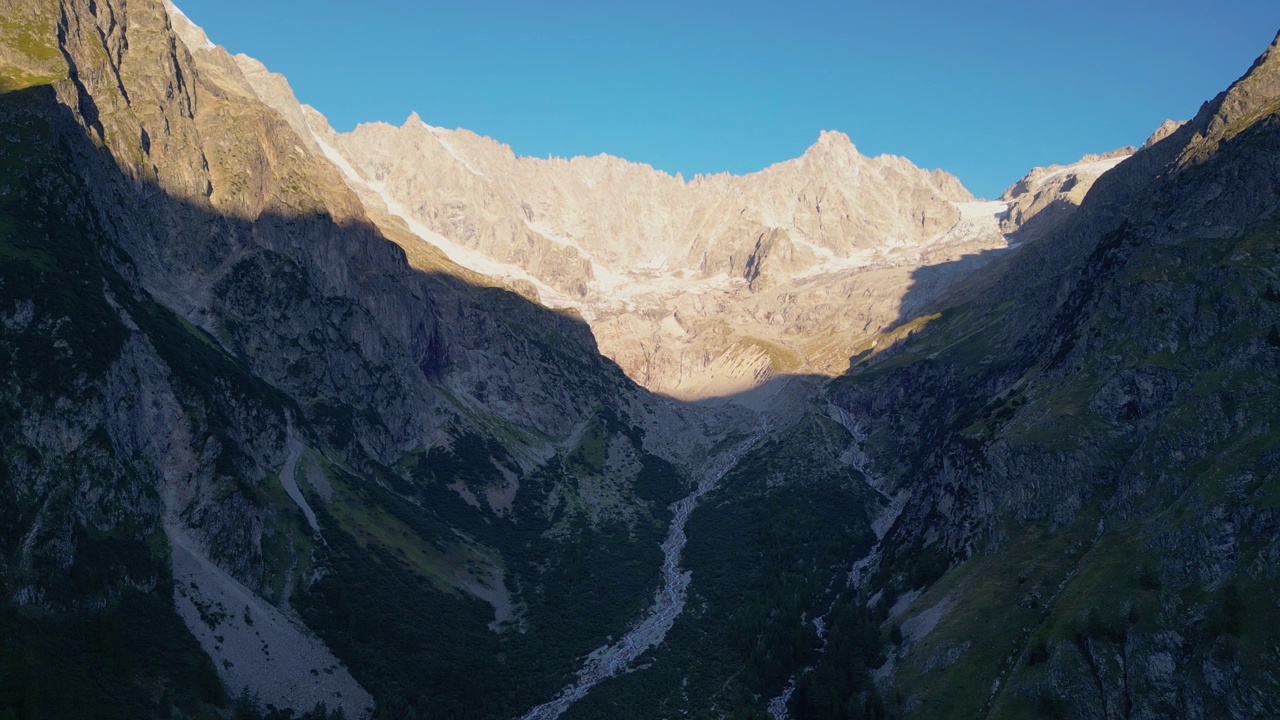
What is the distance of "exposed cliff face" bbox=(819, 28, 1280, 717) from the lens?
97.2 metres

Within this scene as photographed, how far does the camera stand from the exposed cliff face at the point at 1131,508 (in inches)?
3826

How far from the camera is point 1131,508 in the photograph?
123750 mm

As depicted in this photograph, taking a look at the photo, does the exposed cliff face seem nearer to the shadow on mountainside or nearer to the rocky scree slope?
the shadow on mountainside

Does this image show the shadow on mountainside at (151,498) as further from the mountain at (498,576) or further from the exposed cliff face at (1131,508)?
the exposed cliff face at (1131,508)

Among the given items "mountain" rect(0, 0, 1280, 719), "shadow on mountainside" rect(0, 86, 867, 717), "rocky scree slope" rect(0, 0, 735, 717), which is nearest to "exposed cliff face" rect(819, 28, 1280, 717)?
"mountain" rect(0, 0, 1280, 719)

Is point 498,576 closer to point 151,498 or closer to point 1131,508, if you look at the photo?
point 151,498

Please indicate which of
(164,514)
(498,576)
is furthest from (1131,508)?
(164,514)

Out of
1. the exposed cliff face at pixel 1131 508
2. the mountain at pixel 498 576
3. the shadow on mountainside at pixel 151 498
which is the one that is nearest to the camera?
the exposed cliff face at pixel 1131 508

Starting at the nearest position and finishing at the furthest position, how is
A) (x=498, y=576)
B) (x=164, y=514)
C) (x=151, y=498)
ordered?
(x=151, y=498), (x=164, y=514), (x=498, y=576)

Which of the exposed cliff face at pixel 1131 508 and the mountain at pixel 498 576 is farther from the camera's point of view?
the mountain at pixel 498 576

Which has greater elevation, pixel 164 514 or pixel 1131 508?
pixel 164 514

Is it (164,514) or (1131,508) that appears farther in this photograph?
(164,514)

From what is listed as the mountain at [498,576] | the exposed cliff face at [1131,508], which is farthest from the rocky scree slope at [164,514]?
the exposed cliff face at [1131,508]

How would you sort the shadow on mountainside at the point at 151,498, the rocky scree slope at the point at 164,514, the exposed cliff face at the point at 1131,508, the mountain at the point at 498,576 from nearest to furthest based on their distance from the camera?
1. the exposed cliff face at the point at 1131,508
2. the shadow on mountainside at the point at 151,498
3. the rocky scree slope at the point at 164,514
4. the mountain at the point at 498,576
